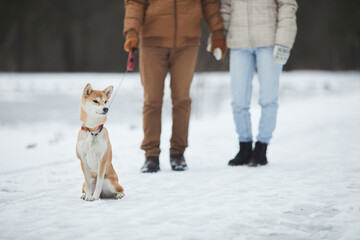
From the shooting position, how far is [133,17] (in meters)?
3.03

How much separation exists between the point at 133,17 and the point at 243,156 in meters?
1.60

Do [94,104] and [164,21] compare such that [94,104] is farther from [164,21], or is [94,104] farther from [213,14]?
[213,14]

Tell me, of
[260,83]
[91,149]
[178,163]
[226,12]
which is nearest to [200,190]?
[178,163]

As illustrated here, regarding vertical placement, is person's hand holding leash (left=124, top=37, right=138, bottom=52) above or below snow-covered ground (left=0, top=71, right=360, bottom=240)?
above

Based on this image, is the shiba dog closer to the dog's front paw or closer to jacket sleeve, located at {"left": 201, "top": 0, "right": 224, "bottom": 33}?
the dog's front paw

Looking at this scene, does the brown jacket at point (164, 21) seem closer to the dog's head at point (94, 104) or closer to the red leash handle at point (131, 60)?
the red leash handle at point (131, 60)

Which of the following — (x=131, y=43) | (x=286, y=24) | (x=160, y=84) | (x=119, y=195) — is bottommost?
→ (x=119, y=195)

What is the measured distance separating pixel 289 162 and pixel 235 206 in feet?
4.96

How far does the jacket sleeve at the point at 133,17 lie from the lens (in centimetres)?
299

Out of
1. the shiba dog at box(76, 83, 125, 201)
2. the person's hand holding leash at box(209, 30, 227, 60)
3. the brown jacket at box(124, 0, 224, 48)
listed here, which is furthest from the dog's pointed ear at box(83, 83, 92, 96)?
the person's hand holding leash at box(209, 30, 227, 60)

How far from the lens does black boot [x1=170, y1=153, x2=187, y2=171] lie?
10.6 ft

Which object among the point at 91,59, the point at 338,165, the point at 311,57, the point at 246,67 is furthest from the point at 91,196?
the point at 311,57

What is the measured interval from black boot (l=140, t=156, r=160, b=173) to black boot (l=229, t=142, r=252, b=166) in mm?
719

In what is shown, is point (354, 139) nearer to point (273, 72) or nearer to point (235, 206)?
point (273, 72)
